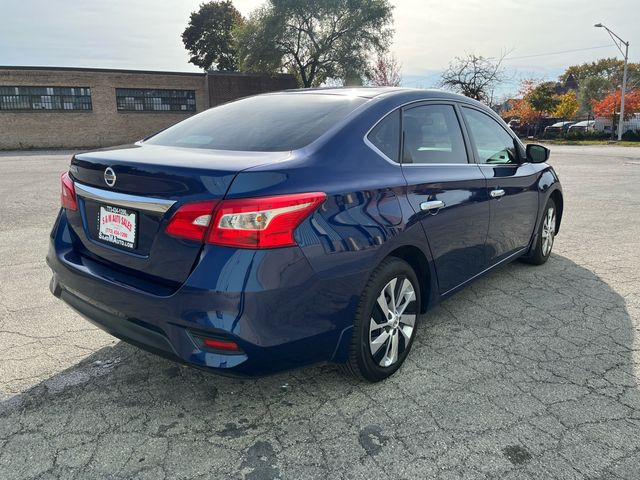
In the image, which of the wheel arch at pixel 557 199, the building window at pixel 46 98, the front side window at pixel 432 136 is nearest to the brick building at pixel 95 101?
the building window at pixel 46 98

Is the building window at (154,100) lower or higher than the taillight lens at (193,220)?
higher

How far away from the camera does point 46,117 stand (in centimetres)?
3372

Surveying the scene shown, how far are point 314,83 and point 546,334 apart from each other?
3778 cm

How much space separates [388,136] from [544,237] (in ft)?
9.18

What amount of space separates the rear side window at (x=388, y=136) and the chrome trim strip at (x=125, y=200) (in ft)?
3.89

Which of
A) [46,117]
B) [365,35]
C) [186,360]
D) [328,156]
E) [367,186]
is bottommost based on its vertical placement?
[186,360]

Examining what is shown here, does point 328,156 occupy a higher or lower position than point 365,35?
lower

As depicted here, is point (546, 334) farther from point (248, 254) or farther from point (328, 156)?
point (248, 254)

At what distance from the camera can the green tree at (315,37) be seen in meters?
37.0

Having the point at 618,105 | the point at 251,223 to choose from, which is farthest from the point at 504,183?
the point at 618,105

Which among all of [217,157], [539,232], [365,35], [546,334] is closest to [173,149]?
[217,157]

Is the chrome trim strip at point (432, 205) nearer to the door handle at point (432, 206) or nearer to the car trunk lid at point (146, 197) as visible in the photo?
the door handle at point (432, 206)

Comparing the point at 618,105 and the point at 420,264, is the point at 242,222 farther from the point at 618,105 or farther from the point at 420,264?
the point at 618,105

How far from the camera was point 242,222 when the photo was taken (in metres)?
Result: 2.12
